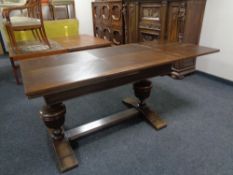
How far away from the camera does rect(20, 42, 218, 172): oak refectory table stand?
3.14 feet

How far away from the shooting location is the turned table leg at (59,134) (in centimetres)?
119

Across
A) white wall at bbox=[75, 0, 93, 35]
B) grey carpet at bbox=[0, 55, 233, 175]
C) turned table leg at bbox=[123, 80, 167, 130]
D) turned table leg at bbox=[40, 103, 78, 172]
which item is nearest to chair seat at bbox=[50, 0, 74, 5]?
white wall at bbox=[75, 0, 93, 35]

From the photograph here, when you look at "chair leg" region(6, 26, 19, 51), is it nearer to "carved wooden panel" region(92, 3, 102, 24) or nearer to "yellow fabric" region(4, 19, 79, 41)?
"yellow fabric" region(4, 19, 79, 41)

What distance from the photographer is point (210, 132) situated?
4.94 feet

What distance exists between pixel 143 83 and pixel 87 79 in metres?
0.80

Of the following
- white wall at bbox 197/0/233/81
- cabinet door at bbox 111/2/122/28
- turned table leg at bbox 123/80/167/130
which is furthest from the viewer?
cabinet door at bbox 111/2/122/28

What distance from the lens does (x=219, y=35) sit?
Answer: 2260 mm

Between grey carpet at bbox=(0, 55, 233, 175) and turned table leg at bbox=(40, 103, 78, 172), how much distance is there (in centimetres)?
6

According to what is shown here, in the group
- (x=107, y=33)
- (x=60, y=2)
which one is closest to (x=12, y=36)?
(x=107, y=33)

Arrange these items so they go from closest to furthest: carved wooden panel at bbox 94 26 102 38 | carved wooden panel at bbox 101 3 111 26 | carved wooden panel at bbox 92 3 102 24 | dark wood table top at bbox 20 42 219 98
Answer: dark wood table top at bbox 20 42 219 98
carved wooden panel at bbox 101 3 111 26
carved wooden panel at bbox 92 3 102 24
carved wooden panel at bbox 94 26 102 38

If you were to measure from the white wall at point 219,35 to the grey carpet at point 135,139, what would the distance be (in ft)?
1.14

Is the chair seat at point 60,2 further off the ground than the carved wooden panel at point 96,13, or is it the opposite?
the chair seat at point 60,2

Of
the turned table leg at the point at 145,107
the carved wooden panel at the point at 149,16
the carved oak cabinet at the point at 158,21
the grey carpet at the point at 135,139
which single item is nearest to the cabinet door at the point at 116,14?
the carved oak cabinet at the point at 158,21

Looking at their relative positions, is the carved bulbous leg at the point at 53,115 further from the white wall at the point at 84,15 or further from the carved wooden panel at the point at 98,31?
the white wall at the point at 84,15
